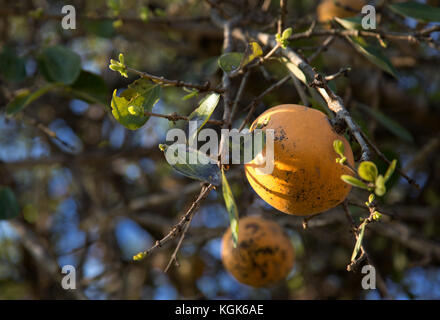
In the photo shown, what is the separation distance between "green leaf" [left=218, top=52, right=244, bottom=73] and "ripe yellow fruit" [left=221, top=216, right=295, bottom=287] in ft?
2.55

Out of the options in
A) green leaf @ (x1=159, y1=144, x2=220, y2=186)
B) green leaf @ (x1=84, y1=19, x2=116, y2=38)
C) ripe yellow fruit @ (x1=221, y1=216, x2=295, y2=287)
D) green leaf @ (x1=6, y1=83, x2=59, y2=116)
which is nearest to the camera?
green leaf @ (x1=159, y1=144, x2=220, y2=186)

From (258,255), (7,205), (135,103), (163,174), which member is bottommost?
(163,174)

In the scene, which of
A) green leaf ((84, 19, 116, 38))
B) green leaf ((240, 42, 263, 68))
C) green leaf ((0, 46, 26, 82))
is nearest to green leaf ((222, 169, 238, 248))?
green leaf ((240, 42, 263, 68))

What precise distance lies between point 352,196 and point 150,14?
1.26 metres

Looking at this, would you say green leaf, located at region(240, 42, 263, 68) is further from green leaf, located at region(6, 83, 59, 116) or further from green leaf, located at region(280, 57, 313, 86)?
green leaf, located at region(6, 83, 59, 116)

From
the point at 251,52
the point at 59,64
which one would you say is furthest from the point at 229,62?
the point at 59,64

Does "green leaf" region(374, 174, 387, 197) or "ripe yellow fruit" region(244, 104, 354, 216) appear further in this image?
"ripe yellow fruit" region(244, 104, 354, 216)

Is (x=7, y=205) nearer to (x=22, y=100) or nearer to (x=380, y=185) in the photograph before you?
(x=22, y=100)

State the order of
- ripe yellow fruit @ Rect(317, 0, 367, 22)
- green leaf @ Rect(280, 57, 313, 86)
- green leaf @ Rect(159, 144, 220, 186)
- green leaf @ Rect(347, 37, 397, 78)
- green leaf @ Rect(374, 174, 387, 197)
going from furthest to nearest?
1. ripe yellow fruit @ Rect(317, 0, 367, 22)
2. green leaf @ Rect(347, 37, 397, 78)
3. green leaf @ Rect(280, 57, 313, 86)
4. green leaf @ Rect(159, 144, 220, 186)
5. green leaf @ Rect(374, 174, 387, 197)

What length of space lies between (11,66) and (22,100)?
0.22 meters

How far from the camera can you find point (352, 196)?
1.50 metres

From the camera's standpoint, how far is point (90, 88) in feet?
5.24

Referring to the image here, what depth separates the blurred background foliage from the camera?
2.09 metres
